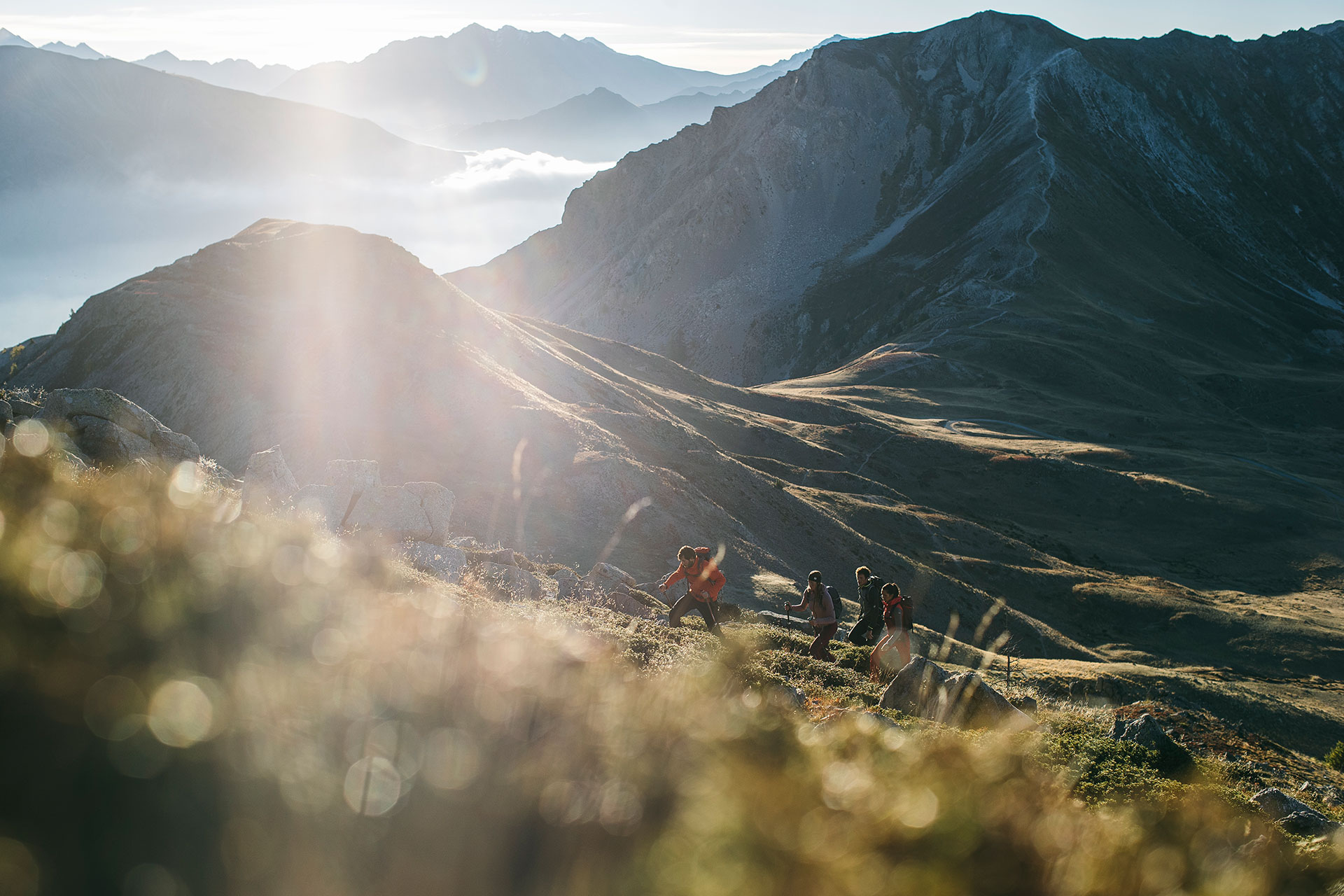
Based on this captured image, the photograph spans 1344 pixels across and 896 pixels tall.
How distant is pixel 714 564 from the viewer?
12.4 m

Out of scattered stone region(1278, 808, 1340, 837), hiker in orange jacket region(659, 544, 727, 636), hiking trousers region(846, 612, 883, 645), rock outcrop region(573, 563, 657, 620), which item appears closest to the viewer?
scattered stone region(1278, 808, 1340, 837)

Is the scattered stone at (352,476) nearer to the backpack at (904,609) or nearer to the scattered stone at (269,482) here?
the scattered stone at (269,482)

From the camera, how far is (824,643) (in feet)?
39.1

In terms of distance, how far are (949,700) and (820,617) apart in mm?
4362

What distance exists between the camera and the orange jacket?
12.2 metres

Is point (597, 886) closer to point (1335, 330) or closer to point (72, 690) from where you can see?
point (72, 690)

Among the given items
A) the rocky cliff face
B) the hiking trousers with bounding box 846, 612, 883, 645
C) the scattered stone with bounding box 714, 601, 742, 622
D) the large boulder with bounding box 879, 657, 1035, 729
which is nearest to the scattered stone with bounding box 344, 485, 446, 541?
the scattered stone with bounding box 714, 601, 742, 622

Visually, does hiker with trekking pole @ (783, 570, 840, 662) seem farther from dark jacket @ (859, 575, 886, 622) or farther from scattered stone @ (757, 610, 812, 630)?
scattered stone @ (757, 610, 812, 630)

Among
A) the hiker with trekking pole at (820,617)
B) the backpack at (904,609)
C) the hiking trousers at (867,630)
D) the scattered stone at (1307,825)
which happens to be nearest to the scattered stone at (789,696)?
the scattered stone at (1307,825)

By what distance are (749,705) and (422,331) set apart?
108 ft

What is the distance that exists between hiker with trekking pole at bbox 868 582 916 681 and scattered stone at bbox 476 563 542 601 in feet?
16.1

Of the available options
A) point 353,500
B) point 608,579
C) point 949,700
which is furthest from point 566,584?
point 949,700

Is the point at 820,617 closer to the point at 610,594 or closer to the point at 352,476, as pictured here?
the point at 610,594

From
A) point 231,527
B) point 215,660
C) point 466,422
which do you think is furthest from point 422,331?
point 215,660
